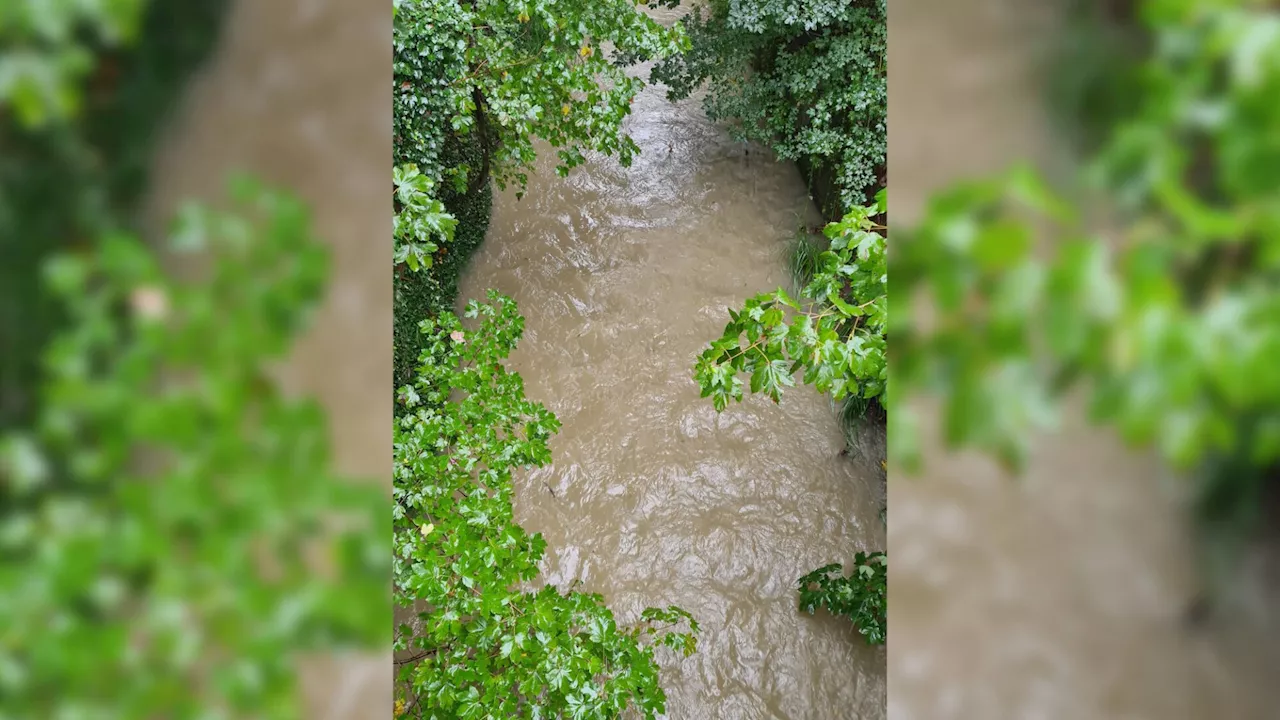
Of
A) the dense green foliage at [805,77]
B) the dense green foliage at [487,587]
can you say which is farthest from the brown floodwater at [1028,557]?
the dense green foliage at [805,77]

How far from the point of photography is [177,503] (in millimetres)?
341

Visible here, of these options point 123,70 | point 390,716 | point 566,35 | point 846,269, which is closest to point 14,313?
point 123,70

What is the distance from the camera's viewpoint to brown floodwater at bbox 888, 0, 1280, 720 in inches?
13.5

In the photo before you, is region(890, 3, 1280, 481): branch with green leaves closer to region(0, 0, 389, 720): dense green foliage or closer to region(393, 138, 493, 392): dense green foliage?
region(0, 0, 389, 720): dense green foliage

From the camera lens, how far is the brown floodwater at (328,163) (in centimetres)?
37

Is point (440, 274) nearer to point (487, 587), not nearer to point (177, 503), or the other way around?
point (487, 587)

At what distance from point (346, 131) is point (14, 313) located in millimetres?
171

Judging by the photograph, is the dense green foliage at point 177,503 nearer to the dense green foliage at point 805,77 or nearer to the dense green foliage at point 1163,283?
the dense green foliage at point 1163,283

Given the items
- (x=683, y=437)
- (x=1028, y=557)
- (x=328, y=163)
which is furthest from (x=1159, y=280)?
(x=683, y=437)

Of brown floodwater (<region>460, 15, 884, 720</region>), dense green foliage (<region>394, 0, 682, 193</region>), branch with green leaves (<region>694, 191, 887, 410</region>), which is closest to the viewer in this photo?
branch with green leaves (<region>694, 191, 887, 410</region>)

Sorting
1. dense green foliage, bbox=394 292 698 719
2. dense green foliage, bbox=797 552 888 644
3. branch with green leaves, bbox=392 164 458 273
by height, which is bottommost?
dense green foliage, bbox=394 292 698 719

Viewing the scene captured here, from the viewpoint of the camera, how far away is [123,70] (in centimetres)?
34

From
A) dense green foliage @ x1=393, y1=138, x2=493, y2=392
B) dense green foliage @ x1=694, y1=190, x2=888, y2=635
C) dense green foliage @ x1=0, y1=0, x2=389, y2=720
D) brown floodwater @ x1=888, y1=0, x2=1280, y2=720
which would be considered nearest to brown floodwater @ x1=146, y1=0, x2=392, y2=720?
dense green foliage @ x1=0, y1=0, x2=389, y2=720

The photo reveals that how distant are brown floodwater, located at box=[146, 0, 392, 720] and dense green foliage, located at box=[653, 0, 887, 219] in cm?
307
